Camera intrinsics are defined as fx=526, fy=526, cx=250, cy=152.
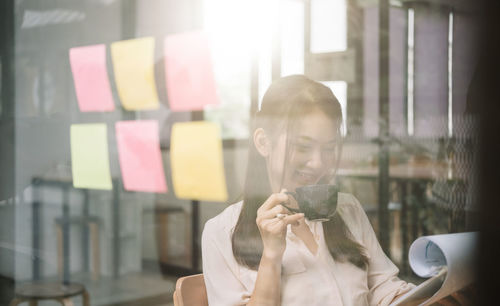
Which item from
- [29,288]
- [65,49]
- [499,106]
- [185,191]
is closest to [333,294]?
[499,106]

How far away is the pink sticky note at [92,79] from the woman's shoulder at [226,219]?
2.91ft

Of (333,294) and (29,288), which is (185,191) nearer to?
(333,294)

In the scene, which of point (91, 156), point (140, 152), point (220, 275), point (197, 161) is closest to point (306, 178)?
point (220, 275)

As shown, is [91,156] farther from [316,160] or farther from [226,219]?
[316,160]

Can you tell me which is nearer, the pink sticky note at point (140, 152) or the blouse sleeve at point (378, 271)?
the blouse sleeve at point (378, 271)

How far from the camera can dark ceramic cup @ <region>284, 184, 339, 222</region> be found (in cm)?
137

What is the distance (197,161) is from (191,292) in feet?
1.74

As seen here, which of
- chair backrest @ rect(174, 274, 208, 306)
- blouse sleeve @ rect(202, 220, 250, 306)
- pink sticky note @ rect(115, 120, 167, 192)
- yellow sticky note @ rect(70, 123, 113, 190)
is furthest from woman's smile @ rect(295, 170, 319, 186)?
yellow sticky note @ rect(70, 123, 113, 190)

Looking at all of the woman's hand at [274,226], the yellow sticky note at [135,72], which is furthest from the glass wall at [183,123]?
the woman's hand at [274,226]

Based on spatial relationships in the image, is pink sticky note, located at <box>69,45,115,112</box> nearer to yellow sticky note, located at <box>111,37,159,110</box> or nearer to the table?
yellow sticky note, located at <box>111,37,159,110</box>

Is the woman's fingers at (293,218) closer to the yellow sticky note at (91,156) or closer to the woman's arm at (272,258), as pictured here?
the woman's arm at (272,258)

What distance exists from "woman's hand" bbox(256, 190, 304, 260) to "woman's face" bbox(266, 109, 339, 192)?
6 centimetres

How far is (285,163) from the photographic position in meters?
1.41

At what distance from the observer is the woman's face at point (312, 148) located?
54.2 inches
